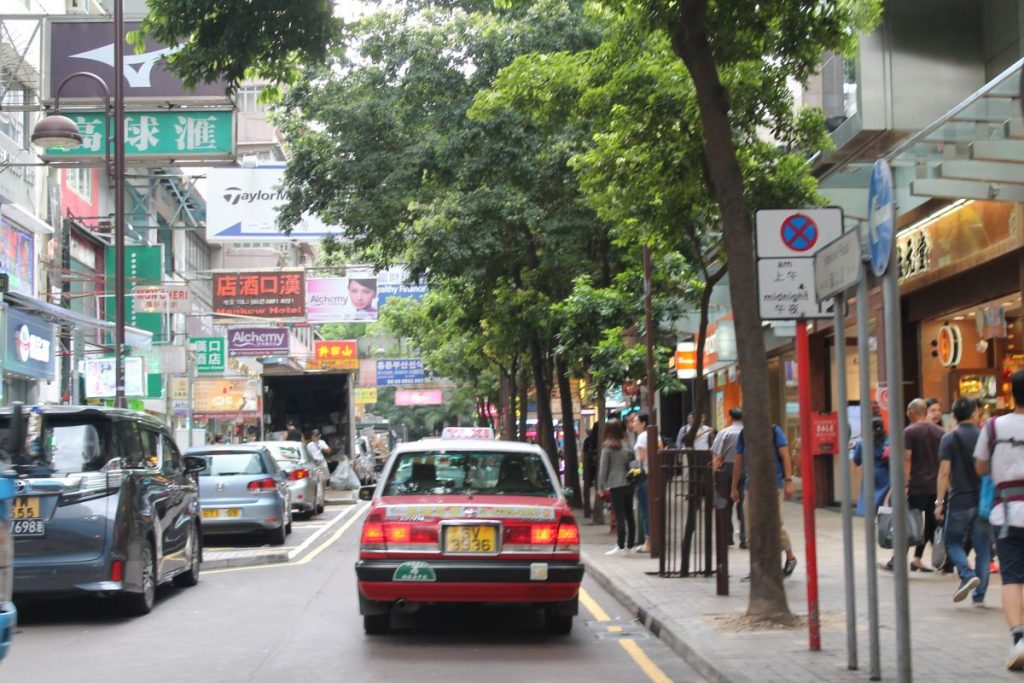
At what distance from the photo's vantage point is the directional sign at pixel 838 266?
738 cm

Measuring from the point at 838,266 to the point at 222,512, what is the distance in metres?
13.2

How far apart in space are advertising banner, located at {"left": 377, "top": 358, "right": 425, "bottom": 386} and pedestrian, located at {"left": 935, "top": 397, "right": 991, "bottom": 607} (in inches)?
2035

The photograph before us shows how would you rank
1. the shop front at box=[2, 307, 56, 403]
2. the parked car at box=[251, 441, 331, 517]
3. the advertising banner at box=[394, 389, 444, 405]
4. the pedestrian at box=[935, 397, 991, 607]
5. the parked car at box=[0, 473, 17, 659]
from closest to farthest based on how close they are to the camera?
1. the parked car at box=[0, 473, 17, 659]
2. the pedestrian at box=[935, 397, 991, 607]
3. the shop front at box=[2, 307, 56, 403]
4. the parked car at box=[251, 441, 331, 517]
5. the advertising banner at box=[394, 389, 444, 405]

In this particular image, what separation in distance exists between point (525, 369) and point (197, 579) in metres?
23.9

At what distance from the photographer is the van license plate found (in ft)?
34.6

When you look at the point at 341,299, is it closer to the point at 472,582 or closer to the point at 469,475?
the point at 469,475

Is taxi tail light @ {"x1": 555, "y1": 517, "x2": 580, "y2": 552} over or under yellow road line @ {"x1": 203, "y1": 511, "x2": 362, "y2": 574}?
over

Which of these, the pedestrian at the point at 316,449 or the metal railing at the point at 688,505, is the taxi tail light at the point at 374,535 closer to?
the metal railing at the point at 688,505

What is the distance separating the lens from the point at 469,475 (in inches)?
412

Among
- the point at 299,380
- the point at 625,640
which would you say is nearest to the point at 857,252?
the point at 625,640

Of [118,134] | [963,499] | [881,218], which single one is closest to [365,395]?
[118,134]

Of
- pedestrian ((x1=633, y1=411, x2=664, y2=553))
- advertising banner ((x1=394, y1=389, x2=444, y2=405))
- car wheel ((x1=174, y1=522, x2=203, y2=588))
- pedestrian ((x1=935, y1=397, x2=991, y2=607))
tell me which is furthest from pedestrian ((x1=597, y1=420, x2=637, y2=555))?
advertising banner ((x1=394, y1=389, x2=444, y2=405))

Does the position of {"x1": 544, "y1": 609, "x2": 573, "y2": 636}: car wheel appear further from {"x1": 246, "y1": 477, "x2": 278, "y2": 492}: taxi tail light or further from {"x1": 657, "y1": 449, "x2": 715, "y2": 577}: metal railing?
{"x1": 246, "y1": 477, "x2": 278, "y2": 492}: taxi tail light

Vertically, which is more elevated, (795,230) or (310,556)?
(795,230)
